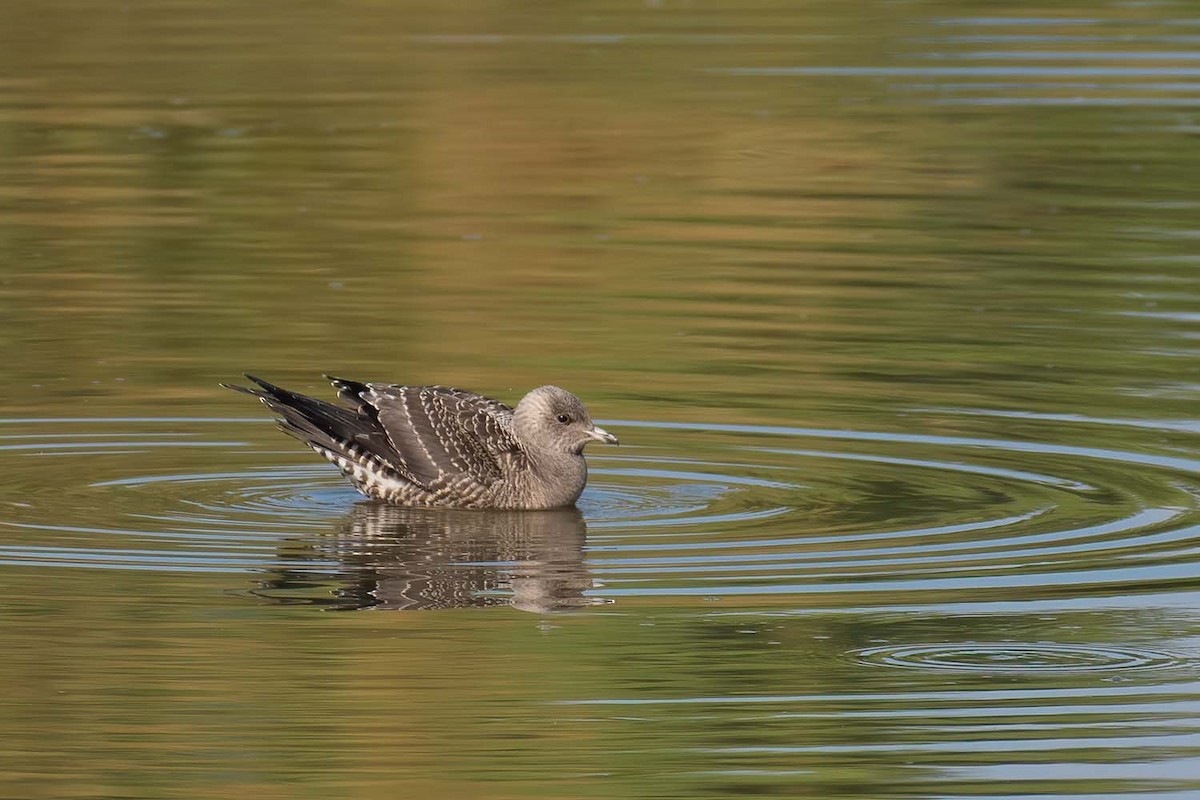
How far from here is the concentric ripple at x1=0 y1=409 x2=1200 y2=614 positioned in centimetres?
1157

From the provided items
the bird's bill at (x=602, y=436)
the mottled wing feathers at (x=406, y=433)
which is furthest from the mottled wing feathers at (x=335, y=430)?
the bird's bill at (x=602, y=436)

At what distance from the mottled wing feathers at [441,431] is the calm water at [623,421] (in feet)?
0.90

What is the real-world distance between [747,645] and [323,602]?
1.80 metres

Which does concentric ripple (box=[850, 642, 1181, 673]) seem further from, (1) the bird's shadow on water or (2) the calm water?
(1) the bird's shadow on water

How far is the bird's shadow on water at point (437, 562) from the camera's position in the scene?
11219mm

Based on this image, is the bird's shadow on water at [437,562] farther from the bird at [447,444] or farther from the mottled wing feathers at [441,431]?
the mottled wing feathers at [441,431]

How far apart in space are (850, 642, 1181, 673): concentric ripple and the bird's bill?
2.91 m

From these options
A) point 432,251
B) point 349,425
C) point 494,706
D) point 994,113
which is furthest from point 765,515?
point 994,113

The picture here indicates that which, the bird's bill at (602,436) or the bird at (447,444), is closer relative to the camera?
the bird's bill at (602,436)

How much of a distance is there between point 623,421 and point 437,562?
3093 millimetres

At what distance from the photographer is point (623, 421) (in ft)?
48.8

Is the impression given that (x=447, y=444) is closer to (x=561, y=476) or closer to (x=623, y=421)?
(x=561, y=476)

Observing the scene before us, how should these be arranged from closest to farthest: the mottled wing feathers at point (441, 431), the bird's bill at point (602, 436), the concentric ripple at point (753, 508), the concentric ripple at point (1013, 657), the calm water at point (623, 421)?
the calm water at point (623, 421) → the concentric ripple at point (1013, 657) → the concentric ripple at point (753, 508) → the bird's bill at point (602, 436) → the mottled wing feathers at point (441, 431)

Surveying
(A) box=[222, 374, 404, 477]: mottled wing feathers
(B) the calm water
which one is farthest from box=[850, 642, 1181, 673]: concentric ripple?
(A) box=[222, 374, 404, 477]: mottled wing feathers
